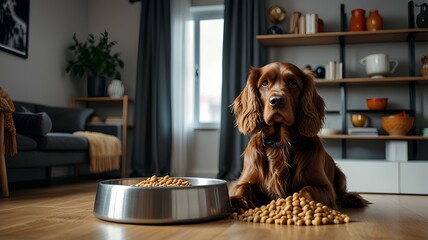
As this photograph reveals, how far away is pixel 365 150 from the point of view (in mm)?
4551

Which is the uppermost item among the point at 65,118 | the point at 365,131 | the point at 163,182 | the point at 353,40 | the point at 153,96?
the point at 353,40

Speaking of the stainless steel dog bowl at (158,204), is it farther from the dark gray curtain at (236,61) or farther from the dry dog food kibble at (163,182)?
the dark gray curtain at (236,61)

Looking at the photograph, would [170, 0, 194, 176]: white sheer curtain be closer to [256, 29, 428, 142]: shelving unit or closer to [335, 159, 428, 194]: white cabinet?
[256, 29, 428, 142]: shelving unit

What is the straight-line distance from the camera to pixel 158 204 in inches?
61.9

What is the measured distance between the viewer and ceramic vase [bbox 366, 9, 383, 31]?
14.1 feet

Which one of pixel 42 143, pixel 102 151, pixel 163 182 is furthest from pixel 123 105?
pixel 163 182

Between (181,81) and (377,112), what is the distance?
2.10 m

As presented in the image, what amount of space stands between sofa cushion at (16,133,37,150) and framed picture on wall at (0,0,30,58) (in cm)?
125

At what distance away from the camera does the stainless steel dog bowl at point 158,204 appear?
5.13 ft

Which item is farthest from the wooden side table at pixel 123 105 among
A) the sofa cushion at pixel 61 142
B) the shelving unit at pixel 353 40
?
the shelving unit at pixel 353 40

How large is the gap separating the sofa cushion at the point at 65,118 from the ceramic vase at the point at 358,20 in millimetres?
2781

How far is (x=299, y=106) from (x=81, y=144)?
234 centimetres

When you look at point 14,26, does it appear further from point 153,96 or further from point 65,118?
point 153,96

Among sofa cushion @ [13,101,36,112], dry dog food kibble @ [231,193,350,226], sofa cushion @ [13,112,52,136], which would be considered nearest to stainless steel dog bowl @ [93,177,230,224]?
dry dog food kibble @ [231,193,350,226]
